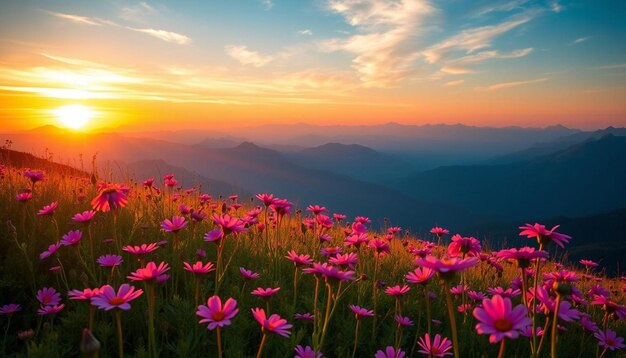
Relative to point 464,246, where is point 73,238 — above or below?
below

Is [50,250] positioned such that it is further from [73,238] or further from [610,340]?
[610,340]

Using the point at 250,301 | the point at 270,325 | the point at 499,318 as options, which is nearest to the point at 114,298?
the point at 270,325

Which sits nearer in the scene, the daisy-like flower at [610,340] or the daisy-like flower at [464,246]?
the daisy-like flower at [464,246]

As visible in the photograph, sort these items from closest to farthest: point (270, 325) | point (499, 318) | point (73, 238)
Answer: point (499, 318) < point (270, 325) < point (73, 238)

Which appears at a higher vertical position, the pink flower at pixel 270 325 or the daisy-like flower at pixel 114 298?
the daisy-like flower at pixel 114 298

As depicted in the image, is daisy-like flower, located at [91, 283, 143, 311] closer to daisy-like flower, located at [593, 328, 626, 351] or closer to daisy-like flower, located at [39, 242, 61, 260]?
daisy-like flower, located at [39, 242, 61, 260]

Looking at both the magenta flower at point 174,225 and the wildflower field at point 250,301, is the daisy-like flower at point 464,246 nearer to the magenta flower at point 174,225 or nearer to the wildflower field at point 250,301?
the wildflower field at point 250,301

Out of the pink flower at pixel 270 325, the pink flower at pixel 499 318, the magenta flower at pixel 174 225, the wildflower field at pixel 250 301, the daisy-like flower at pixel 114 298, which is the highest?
the pink flower at pixel 499 318

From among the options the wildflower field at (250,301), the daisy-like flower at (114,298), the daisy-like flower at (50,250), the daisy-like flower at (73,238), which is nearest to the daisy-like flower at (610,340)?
the wildflower field at (250,301)

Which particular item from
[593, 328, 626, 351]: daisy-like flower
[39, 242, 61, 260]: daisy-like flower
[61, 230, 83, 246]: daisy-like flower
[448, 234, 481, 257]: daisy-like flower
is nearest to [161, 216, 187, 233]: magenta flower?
[61, 230, 83, 246]: daisy-like flower
